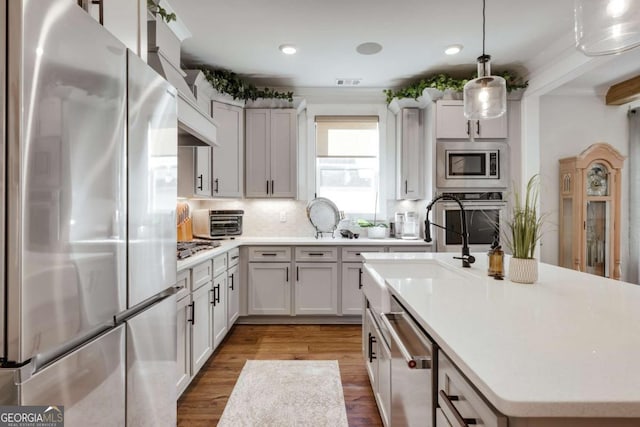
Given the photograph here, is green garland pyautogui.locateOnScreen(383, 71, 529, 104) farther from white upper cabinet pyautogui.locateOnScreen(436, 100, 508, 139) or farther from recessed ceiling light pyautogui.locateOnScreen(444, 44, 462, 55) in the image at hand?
recessed ceiling light pyautogui.locateOnScreen(444, 44, 462, 55)

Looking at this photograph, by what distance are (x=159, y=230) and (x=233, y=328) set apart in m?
2.45

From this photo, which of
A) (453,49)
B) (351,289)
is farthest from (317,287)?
(453,49)

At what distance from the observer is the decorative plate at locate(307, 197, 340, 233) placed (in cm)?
416

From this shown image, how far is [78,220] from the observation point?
94cm

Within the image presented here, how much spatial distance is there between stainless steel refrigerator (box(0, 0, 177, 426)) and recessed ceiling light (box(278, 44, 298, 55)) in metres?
2.00

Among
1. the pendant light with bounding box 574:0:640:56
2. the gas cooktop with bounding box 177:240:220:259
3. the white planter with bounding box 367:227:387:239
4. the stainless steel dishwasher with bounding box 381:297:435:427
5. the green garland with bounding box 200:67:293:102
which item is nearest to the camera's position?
the stainless steel dishwasher with bounding box 381:297:435:427

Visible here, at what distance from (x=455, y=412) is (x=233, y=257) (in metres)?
2.88

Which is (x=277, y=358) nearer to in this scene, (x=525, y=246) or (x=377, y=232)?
(x=377, y=232)

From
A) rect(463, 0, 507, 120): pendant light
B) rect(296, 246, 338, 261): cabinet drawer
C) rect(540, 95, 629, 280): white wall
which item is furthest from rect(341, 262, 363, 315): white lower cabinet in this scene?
rect(540, 95, 629, 280): white wall

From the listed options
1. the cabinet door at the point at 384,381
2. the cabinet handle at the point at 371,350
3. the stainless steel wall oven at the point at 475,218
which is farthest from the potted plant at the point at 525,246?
the stainless steel wall oven at the point at 475,218

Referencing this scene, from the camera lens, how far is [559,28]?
282 cm

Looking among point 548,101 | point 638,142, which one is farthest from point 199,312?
point 638,142

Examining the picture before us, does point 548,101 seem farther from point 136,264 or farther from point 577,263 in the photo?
point 136,264

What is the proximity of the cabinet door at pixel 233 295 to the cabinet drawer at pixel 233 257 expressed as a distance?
0.05 meters
